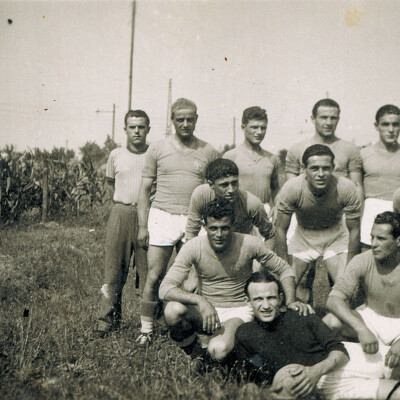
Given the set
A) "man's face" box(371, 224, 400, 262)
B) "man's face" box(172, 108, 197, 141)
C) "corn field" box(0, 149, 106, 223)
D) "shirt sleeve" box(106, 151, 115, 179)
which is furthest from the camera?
"corn field" box(0, 149, 106, 223)

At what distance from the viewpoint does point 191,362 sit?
425 cm

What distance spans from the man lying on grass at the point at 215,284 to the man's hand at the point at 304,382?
2.09 ft

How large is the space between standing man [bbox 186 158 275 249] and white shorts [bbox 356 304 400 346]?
3.97ft

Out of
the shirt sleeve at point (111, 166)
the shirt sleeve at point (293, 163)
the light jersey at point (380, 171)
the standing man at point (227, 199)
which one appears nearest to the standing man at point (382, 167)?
the light jersey at point (380, 171)

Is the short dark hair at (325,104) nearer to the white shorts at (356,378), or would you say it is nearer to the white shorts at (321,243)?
the white shorts at (321,243)

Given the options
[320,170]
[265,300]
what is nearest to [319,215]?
[320,170]

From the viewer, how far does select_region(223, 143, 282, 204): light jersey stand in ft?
17.9

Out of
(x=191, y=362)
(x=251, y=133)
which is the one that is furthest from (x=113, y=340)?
(x=251, y=133)

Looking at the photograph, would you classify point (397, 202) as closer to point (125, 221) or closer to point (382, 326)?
point (382, 326)

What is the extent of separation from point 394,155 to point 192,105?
7.55 feet

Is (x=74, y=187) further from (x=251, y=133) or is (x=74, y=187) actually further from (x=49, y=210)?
(x=251, y=133)

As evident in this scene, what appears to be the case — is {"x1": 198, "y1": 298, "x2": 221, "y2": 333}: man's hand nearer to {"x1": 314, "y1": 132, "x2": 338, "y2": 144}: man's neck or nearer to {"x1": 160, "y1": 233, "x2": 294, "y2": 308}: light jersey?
{"x1": 160, "y1": 233, "x2": 294, "y2": 308}: light jersey

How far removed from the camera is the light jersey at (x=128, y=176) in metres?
5.48

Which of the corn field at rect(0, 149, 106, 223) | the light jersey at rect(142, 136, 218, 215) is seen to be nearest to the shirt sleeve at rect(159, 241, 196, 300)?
the light jersey at rect(142, 136, 218, 215)
